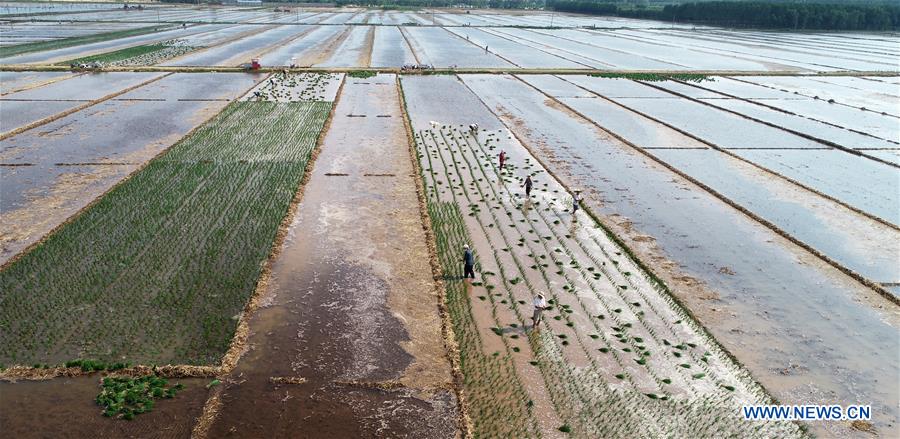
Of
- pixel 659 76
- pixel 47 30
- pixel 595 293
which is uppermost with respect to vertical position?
pixel 47 30

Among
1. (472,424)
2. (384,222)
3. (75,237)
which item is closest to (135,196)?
(75,237)

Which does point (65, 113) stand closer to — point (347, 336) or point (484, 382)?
point (347, 336)

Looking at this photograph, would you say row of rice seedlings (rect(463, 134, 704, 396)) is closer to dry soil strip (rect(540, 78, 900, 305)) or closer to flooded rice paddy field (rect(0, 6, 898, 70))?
dry soil strip (rect(540, 78, 900, 305))

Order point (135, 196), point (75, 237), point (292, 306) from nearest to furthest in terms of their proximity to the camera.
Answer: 1. point (292, 306)
2. point (75, 237)
3. point (135, 196)

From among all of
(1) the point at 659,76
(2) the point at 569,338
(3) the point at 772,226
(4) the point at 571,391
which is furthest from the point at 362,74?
(4) the point at 571,391

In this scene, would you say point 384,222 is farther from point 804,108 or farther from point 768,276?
point 804,108

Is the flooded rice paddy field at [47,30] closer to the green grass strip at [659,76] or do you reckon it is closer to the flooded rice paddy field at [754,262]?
the green grass strip at [659,76]
